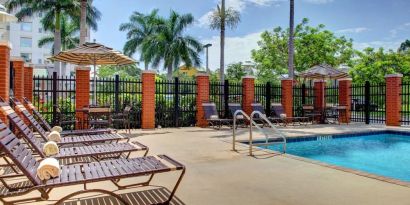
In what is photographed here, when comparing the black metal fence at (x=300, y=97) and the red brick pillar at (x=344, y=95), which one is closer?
the red brick pillar at (x=344, y=95)

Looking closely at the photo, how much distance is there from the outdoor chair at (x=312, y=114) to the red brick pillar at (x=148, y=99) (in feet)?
22.0

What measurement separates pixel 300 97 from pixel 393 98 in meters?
4.06

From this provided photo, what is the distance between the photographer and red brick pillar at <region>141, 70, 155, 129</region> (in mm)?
11930

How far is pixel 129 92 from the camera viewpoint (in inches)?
482

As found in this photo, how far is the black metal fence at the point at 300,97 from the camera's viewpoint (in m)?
16.3

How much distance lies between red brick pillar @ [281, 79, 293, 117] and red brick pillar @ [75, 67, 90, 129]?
8520 mm

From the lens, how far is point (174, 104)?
12961mm

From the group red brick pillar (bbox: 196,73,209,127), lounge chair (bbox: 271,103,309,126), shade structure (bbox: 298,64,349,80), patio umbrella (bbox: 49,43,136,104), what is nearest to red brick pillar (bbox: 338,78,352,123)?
shade structure (bbox: 298,64,349,80)

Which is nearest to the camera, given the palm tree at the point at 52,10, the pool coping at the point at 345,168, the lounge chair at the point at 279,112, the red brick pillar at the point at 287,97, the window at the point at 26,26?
the pool coping at the point at 345,168

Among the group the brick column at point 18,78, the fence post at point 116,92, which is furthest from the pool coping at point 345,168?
the brick column at point 18,78

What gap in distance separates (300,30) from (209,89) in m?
19.9

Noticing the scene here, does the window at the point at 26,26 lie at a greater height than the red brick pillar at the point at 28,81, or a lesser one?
greater

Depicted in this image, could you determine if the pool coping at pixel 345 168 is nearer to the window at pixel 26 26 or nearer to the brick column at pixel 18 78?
the brick column at pixel 18 78

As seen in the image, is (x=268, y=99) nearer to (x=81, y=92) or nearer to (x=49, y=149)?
(x=81, y=92)
